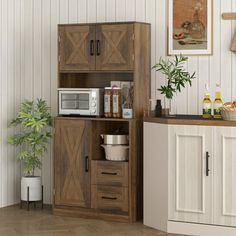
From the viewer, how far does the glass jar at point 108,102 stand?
6707mm

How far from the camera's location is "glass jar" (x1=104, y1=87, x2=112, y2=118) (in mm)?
6707

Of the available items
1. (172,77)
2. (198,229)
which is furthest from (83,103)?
(198,229)

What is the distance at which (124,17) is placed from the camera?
22.8 feet

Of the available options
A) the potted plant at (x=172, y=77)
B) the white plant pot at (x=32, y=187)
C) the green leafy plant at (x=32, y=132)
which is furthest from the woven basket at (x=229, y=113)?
the white plant pot at (x=32, y=187)

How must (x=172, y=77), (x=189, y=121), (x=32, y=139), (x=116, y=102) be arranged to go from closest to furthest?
1. (x=189, y=121)
2. (x=172, y=77)
3. (x=116, y=102)
4. (x=32, y=139)

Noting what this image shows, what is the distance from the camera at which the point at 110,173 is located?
6.70 m

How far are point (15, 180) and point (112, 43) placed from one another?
1.92 meters

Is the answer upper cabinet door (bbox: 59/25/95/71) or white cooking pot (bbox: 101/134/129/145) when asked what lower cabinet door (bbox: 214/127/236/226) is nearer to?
white cooking pot (bbox: 101/134/129/145)

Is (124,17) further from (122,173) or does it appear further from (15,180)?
(15,180)

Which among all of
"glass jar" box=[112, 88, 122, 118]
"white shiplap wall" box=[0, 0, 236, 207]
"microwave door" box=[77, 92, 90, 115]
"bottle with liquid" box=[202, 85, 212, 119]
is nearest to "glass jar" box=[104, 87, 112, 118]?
"glass jar" box=[112, 88, 122, 118]

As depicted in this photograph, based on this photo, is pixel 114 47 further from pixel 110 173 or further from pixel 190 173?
pixel 190 173

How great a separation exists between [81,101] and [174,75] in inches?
37.3

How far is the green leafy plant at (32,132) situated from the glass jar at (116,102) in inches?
34.1

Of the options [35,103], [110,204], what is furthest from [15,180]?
[110,204]
